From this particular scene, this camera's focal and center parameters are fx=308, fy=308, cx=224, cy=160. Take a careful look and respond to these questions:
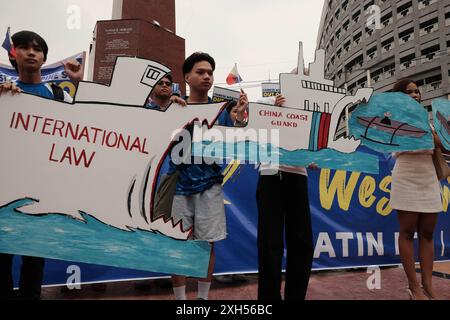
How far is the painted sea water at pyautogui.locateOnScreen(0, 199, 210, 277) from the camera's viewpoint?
1391 millimetres

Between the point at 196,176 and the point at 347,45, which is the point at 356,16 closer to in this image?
the point at 347,45

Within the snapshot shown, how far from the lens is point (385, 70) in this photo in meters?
33.3

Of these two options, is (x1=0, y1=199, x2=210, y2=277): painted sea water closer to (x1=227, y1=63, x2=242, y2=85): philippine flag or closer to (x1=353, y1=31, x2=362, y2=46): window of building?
(x1=227, y1=63, x2=242, y2=85): philippine flag

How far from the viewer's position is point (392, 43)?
3228cm

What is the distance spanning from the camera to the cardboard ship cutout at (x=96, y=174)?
1402 millimetres

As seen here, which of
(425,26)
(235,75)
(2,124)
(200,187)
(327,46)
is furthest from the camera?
(327,46)

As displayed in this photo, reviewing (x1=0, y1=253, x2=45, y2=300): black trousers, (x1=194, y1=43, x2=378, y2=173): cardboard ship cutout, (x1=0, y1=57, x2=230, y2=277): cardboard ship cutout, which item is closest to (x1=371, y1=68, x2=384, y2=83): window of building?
(x1=194, y1=43, x2=378, y2=173): cardboard ship cutout

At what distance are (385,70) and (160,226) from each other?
124 ft

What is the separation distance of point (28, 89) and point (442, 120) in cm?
257

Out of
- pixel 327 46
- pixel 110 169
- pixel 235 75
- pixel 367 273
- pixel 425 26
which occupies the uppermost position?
pixel 327 46

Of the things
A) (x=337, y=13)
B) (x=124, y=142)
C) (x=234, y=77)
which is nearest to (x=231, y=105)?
(x=124, y=142)

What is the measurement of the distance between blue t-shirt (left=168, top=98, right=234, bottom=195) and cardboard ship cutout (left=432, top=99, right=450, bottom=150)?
A: 1.48m
